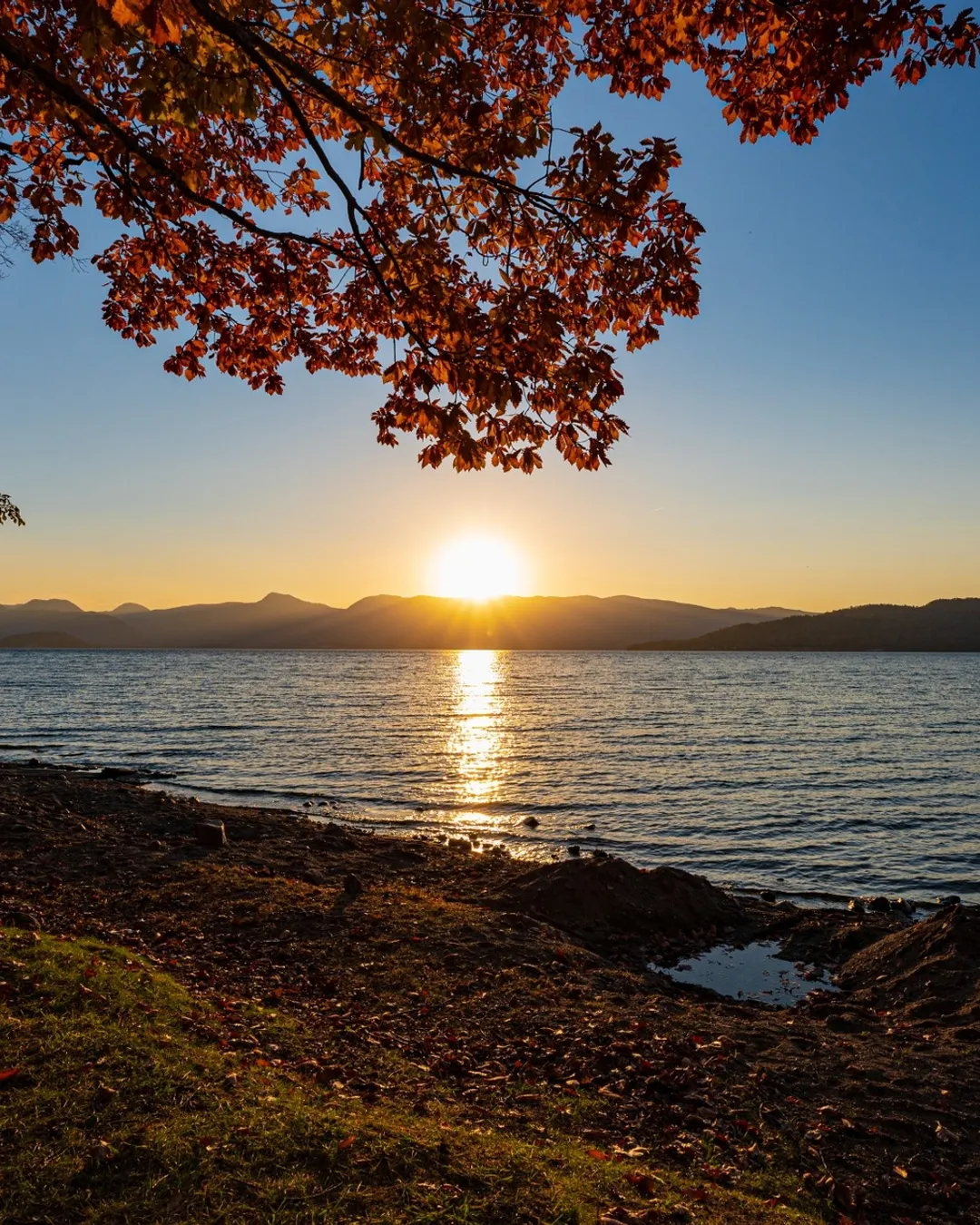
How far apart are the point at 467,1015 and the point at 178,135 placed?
12074 millimetres

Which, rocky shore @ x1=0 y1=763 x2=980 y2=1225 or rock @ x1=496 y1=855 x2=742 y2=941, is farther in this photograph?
rock @ x1=496 y1=855 x2=742 y2=941

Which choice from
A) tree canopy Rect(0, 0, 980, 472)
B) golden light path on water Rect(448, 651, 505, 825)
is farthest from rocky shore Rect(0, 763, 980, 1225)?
golden light path on water Rect(448, 651, 505, 825)

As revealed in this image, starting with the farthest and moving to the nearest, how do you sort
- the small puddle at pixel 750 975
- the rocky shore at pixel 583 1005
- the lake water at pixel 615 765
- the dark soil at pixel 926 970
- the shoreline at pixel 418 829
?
the lake water at pixel 615 765 → the shoreline at pixel 418 829 → the small puddle at pixel 750 975 → the dark soil at pixel 926 970 → the rocky shore at pixel 583 1005

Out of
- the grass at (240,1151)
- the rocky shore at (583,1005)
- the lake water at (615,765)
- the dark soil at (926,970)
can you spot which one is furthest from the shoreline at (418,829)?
the grass at (240,1151)

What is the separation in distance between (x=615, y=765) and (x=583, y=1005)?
29.9m

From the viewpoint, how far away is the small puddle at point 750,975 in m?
13.4

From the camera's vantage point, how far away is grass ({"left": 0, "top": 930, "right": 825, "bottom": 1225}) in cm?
486

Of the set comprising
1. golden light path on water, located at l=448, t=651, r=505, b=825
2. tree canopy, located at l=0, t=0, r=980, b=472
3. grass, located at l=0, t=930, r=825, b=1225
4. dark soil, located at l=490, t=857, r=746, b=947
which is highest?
tree canopy, located at l=0, t=0, r=980, b=472

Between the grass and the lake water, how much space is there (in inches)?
657

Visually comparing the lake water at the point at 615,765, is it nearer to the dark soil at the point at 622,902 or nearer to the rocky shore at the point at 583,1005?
the dark soil at the point at 622,902

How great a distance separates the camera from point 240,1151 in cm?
534

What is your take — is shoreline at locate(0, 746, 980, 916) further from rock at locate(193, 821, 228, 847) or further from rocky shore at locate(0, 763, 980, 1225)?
rock at locate(193, 821, 228, 847)

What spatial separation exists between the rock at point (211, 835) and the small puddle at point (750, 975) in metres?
11.8

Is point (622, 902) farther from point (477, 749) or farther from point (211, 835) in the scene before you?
point (477, 749)
